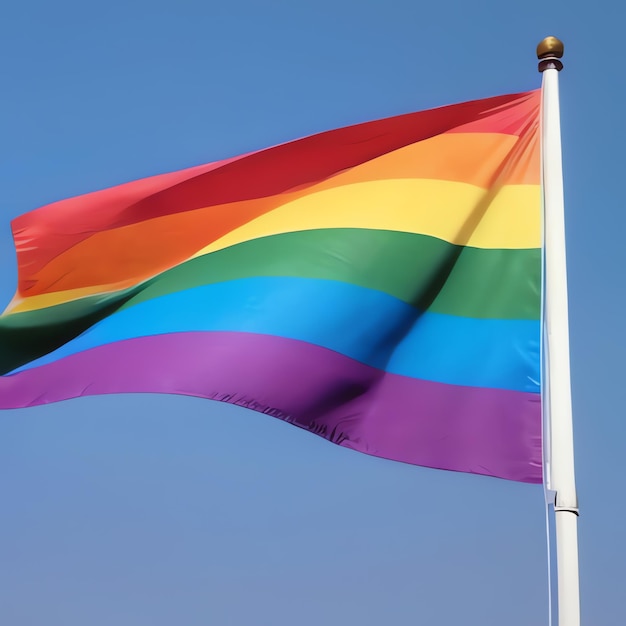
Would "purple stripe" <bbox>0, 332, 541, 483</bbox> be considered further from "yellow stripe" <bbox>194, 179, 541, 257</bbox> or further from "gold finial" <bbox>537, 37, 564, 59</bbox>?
"gold finial" <bbox>537, 37, 564, 59</bbox>

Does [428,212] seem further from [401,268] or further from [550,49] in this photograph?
[550,49]

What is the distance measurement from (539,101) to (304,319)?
2.30 meters

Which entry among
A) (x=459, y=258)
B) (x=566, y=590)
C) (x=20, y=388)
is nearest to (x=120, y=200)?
(x=20, y=388)

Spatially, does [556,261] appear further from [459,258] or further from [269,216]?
[269,216]

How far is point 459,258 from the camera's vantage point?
721cm

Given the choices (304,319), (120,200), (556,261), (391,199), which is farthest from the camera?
(120,200)

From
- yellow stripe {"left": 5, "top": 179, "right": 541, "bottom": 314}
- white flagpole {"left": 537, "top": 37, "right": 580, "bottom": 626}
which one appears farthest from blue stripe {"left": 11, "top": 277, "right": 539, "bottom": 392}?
yellow stripe {"left": 5, "top": 179, "right": 541, "bottom": 314}

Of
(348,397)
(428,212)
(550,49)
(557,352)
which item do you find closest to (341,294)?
(348,397)

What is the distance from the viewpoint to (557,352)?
20.2 ft

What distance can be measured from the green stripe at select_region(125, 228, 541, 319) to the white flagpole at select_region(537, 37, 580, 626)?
406mm

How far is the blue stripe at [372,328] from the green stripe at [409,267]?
8 cm

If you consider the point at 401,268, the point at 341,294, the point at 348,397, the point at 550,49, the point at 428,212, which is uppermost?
the point at 550,49

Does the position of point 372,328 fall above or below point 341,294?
below

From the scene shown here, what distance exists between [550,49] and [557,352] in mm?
2150
